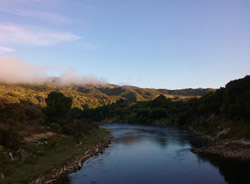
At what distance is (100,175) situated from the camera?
4566 cm

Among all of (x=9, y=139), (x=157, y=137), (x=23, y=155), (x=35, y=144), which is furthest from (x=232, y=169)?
(x=157, y=137)

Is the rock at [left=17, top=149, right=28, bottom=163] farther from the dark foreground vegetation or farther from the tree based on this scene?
the tree

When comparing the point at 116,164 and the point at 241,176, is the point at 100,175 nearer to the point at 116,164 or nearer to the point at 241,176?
the point at 116,164

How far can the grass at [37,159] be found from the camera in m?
36.1

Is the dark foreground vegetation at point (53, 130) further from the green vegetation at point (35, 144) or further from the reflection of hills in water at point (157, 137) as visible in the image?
the reflection of hills in water at point (157, 137)

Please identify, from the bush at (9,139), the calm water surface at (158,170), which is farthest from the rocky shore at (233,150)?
the bush at (9,139)

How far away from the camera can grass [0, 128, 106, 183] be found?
36.1 metres

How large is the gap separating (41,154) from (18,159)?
7996mm

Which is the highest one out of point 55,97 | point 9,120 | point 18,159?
point 55,97

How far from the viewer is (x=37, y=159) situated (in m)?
46.8

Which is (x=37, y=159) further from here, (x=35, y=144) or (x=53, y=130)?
(x=53, y=130)

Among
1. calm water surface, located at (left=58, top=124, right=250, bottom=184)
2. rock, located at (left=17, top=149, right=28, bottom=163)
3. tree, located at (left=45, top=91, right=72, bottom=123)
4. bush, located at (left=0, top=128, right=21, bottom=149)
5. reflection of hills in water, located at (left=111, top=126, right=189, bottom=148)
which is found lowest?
reflection of hills in water, located at (left=111, top=126, right=189, bottom=148)

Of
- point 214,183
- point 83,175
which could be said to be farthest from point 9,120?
point 214,183

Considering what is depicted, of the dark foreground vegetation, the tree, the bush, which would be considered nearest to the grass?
the dark foreground vegetation
